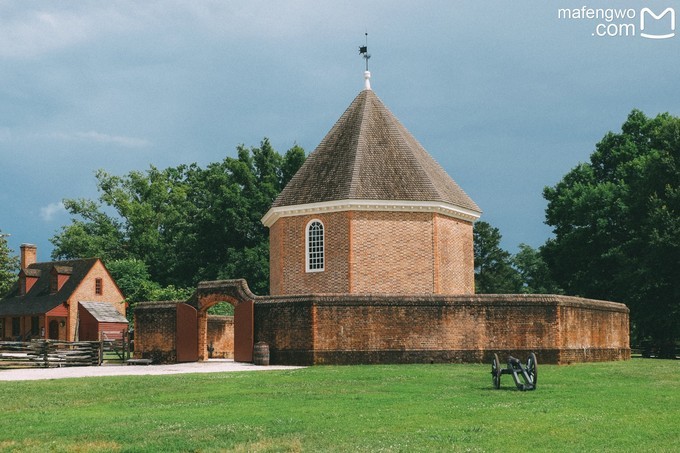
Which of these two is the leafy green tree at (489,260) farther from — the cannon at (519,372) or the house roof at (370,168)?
the cannon at (519,372)

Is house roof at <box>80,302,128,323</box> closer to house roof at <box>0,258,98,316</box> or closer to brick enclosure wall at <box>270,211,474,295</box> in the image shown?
house roof at <box>0,258,98,316</box>

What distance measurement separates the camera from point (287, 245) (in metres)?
34.1

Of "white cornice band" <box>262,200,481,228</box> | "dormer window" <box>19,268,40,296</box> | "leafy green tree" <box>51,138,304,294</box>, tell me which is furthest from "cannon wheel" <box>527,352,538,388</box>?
"dormer window" <box>19,268,40,296</box>

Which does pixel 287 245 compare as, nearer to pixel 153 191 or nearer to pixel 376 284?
pixel 376 284

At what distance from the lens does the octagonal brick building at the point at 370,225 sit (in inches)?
1272

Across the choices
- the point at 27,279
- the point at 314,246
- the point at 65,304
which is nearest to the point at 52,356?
the point at 314,246

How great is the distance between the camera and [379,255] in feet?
106

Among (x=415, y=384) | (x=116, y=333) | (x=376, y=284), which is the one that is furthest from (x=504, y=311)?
(x=116, y=333)

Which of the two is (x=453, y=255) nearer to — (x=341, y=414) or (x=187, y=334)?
(x=187, y=334)

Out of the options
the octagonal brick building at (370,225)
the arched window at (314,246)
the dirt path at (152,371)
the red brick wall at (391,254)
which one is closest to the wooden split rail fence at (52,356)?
the dirt path at (152,371)

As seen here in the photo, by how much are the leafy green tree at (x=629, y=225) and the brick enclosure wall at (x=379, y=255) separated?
14216mm

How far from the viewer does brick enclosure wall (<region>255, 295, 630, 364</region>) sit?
90.5 ft

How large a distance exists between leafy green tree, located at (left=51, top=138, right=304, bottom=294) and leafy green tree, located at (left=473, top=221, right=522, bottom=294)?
27.7m

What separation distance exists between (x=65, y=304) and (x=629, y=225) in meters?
39.3
